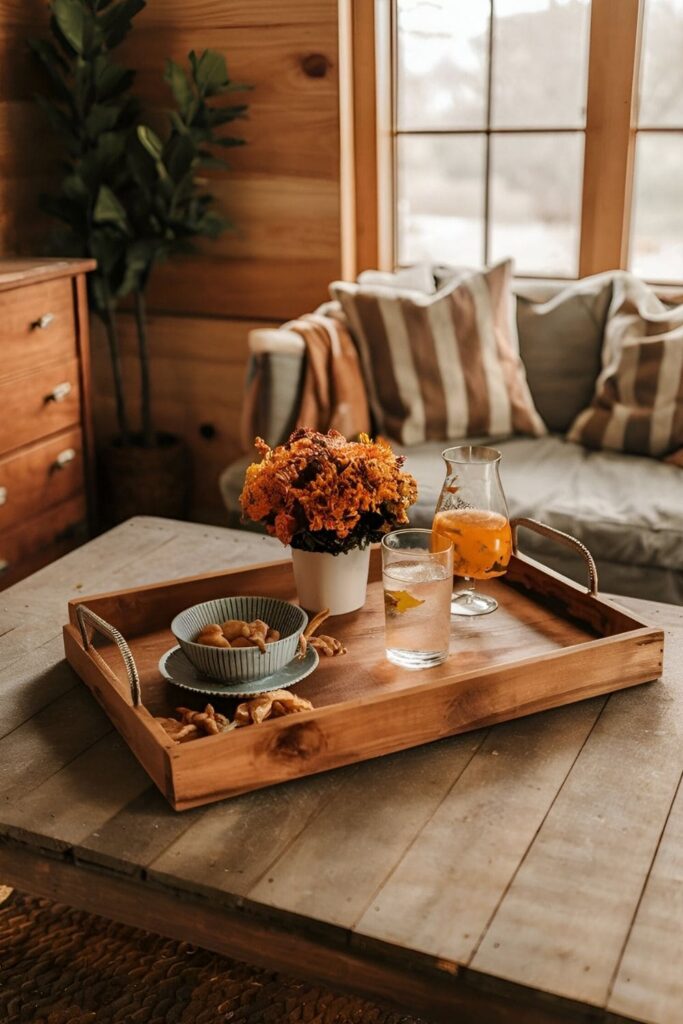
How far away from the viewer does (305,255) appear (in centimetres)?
339

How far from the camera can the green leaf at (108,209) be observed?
10.2 feet

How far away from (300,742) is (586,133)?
7.90 feet

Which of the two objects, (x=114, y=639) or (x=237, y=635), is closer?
(x=114, y=639)

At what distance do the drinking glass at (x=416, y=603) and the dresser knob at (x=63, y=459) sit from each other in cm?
186

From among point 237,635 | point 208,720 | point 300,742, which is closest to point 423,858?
point 300,742

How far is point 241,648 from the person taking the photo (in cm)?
136

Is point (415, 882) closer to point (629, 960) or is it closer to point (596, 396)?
point (629, 960)

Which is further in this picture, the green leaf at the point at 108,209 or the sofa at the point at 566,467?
the green leaf at the point at 108,209

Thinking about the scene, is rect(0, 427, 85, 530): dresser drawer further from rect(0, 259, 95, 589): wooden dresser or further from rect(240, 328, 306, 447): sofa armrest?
rect(240, 328, 306, 447): sofa armrest

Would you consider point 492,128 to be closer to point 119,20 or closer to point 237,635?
point 119,20

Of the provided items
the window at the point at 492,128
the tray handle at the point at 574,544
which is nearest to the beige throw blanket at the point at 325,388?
the window at the point at 492,128

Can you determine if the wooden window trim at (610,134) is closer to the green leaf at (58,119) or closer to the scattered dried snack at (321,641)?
the green leaf at (58,119)

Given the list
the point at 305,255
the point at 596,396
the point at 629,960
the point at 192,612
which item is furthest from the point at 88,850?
the point at 305,255

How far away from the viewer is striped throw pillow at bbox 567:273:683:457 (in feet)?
9.11
